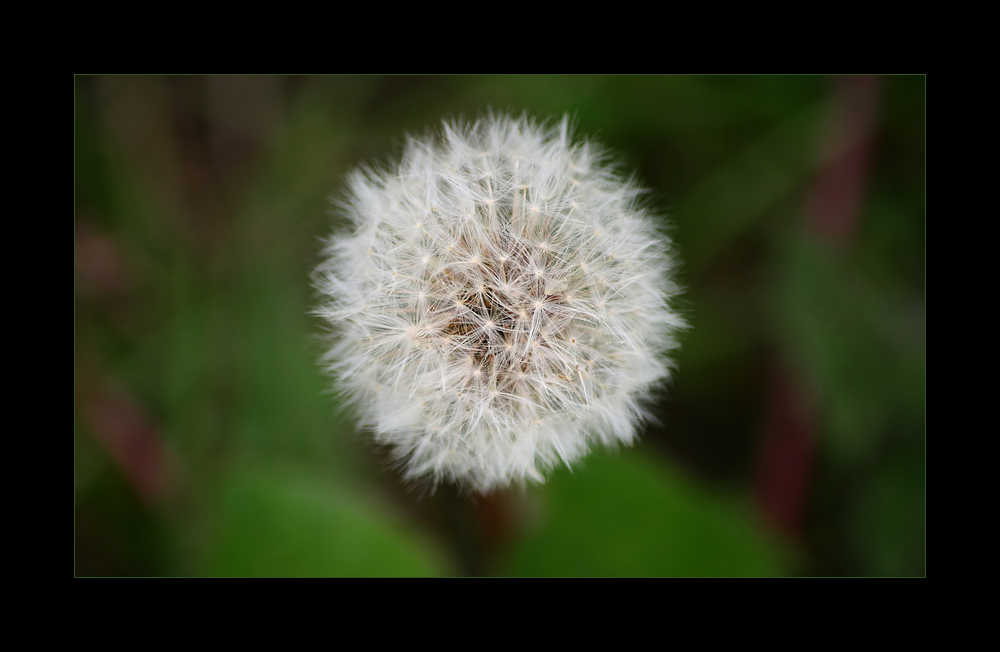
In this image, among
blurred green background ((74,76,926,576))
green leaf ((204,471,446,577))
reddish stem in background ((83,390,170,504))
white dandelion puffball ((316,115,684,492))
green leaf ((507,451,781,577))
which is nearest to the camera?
white dandelion puffball ((316,115,684,492))

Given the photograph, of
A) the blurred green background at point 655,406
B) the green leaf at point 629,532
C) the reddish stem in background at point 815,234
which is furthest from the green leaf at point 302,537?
the reddish stem in background at point 815,234

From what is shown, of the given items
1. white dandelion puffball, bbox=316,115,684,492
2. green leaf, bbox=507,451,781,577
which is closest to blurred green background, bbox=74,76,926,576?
green leaf, bbox=507,451,781,577

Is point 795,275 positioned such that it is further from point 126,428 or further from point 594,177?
point 126,428

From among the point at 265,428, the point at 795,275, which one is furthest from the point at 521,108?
the point at 265,428

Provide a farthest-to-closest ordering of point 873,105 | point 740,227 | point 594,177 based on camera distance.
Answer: point 740,227
point 873,105
point 594,177

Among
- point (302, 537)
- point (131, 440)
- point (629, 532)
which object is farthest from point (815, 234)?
point (131, 440)

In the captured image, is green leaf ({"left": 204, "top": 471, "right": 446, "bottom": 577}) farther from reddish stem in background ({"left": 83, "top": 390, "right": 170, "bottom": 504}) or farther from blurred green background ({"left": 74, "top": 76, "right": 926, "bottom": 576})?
reddish stem in background ({"left": 83, "top": 390, "right": 170, "bottom": 504})

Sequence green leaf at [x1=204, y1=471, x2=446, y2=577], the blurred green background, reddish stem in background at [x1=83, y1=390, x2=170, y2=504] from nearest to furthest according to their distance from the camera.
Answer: green leaf at [x1=204, y1=471, x2=446, y2=577], the blurred green background, reddish stem in background at [x1=83, y1=390, x2=170, y2=504]
